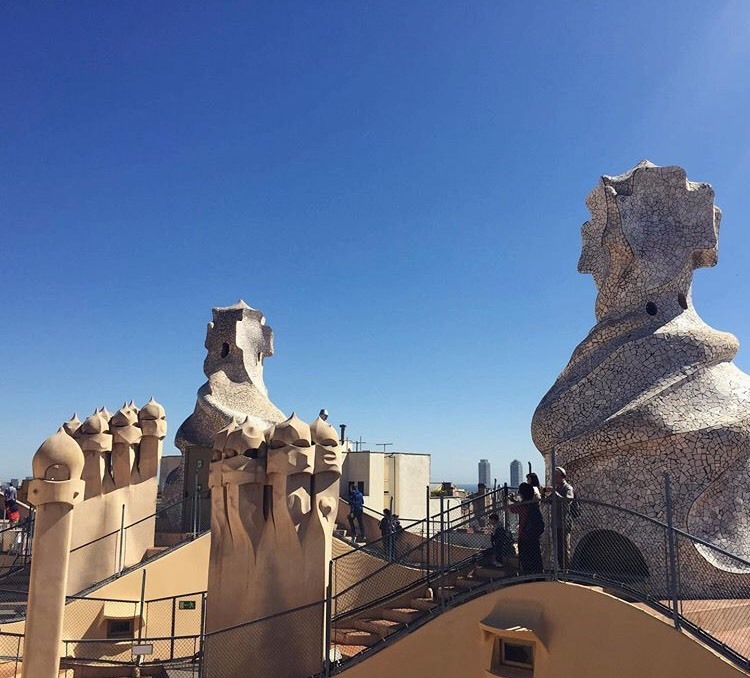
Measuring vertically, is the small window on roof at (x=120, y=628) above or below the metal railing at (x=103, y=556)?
below

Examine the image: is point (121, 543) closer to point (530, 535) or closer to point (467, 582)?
point (467, 582)

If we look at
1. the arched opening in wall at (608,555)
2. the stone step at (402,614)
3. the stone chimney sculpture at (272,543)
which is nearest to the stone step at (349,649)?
the stone step at (402,614)

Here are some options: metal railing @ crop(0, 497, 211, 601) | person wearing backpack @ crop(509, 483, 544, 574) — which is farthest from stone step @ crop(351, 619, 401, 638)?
metal railing @ crop(0, 497, 211, 601)

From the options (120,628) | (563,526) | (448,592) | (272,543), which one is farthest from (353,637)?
(120,628)

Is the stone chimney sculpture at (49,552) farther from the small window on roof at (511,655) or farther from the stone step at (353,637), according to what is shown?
the small window on roof at (511,655)

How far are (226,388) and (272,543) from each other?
11.1 m

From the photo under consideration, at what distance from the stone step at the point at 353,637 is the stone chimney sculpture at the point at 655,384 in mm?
3825

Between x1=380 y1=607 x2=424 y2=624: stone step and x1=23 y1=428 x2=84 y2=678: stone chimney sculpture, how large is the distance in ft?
13.8

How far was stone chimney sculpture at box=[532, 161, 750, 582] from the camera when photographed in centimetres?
1031

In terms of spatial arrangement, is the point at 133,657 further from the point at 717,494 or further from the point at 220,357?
the point at 220,357

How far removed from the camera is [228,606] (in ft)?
32.5

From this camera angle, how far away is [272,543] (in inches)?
389

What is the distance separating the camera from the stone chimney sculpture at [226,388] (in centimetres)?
1938

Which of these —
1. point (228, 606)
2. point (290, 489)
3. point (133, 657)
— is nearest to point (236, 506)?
point (290, 489)
